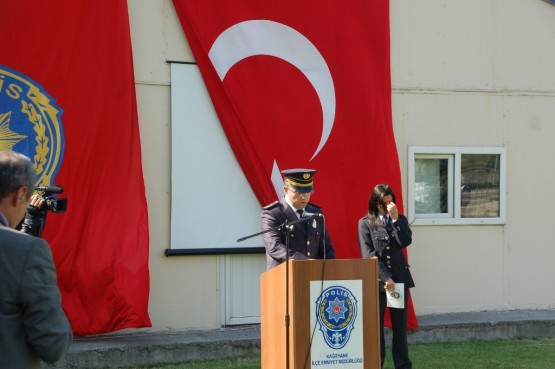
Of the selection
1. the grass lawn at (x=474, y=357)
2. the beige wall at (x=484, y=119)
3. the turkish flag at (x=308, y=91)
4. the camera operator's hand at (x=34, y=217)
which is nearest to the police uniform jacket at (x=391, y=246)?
the grass lawn at (x=474, y=357)

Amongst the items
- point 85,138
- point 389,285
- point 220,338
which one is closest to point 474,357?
point 389,285

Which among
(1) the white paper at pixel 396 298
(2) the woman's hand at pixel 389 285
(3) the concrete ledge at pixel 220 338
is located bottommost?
(3) the concrete ledge at pixel 220 338

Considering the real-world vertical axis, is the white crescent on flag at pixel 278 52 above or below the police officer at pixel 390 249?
above

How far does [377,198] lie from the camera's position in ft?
21.5

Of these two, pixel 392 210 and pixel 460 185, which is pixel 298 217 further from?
pixel 460 185

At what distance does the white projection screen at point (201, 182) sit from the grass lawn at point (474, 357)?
114 cm

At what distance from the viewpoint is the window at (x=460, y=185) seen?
28.2ft

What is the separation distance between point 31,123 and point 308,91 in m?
2.70

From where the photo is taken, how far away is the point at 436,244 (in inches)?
335

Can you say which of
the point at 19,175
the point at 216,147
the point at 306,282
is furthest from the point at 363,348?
the point at 216,147

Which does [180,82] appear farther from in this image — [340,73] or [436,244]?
[436,244]

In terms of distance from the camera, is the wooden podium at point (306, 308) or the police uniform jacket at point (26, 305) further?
the wooden podium at point (306, 308)

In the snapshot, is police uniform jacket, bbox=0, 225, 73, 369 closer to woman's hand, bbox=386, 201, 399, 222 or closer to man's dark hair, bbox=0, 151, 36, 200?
man's dark hair, bbox=0, 151, 36, 200

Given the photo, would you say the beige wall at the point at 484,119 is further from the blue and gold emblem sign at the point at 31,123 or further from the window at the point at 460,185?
the blue and gold emblem sign at the point at 31,123
